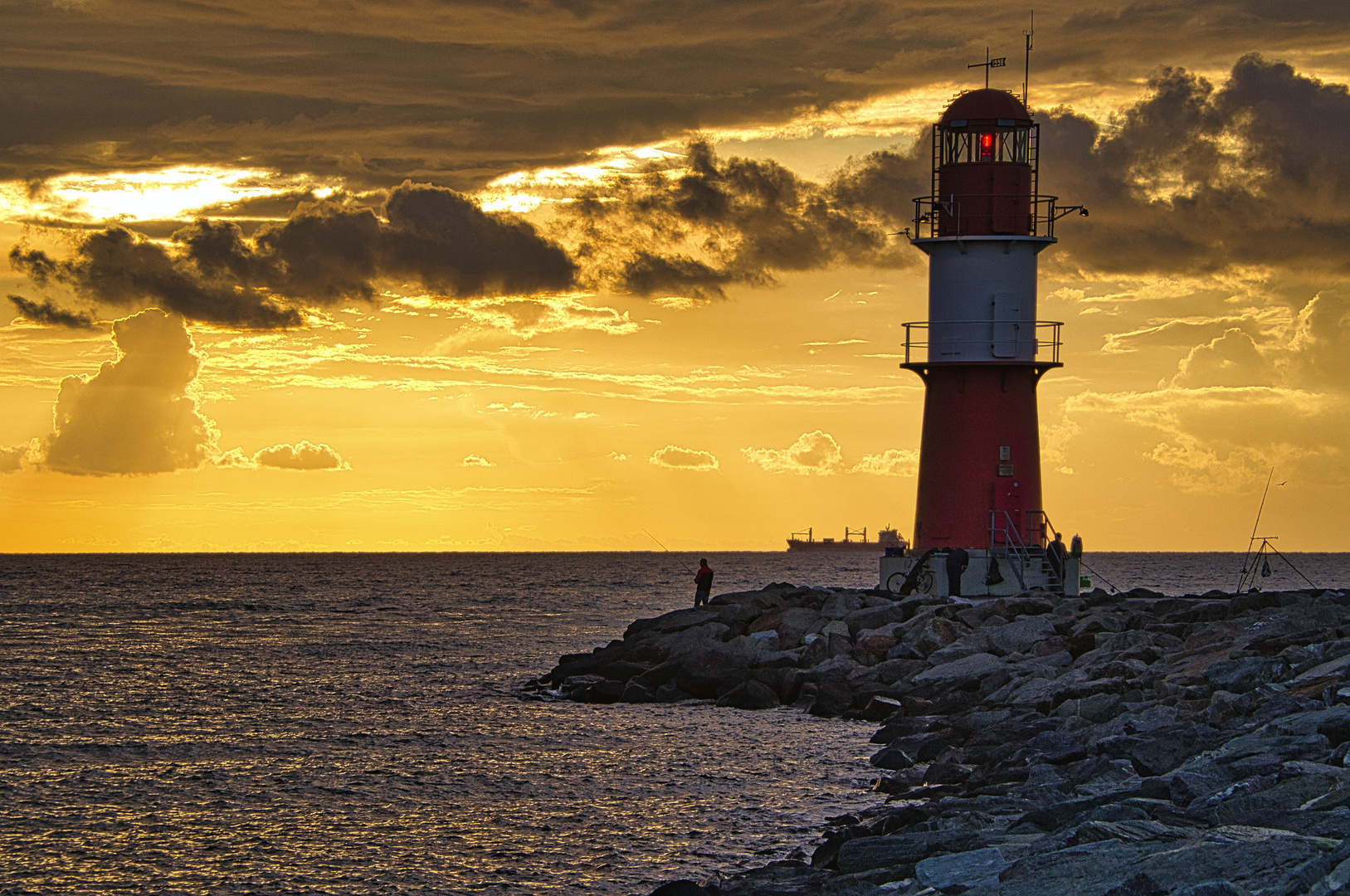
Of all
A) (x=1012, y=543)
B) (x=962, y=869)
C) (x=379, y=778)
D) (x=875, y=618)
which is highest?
(x=1012, y=543)

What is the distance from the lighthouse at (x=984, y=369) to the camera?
27.6 metres

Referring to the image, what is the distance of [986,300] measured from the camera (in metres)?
27.8

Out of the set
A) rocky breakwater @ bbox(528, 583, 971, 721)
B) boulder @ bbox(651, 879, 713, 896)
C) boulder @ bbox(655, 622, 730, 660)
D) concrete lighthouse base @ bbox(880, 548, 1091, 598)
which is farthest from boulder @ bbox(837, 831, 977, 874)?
concrete lighthouse base @ bbox(880, 548, 1091, 598)

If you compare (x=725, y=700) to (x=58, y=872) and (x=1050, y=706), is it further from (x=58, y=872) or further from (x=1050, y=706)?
(x=58, y=872)

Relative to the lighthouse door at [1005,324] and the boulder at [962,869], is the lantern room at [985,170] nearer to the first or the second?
the lighthouse door at [1005,324]

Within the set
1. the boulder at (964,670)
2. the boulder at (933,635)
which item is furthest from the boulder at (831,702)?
the boulder at (933,635)

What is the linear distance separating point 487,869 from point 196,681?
19.3 meters

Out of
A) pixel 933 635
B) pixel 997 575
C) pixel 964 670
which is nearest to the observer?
pixel 964 670

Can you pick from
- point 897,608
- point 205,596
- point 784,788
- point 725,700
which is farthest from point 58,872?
point 205,596

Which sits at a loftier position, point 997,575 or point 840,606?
point 997,575

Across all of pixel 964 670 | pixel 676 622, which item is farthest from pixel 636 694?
pixel 964 670

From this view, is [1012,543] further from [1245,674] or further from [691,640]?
[1245,674]

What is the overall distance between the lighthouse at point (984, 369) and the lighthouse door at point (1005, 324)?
0.02m

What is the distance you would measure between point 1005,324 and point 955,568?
487 cm
